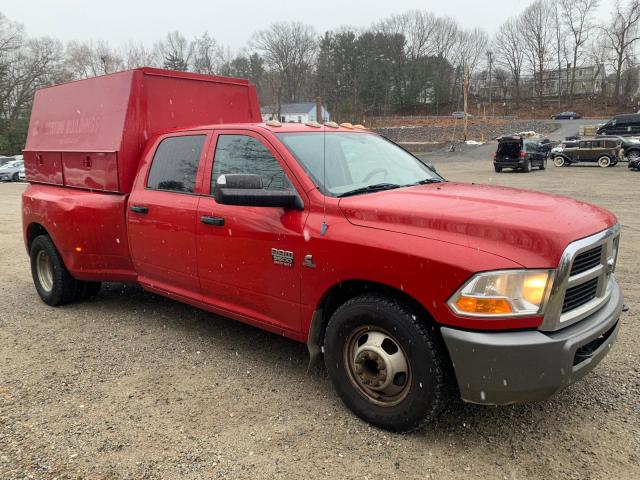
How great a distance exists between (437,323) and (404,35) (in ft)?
305

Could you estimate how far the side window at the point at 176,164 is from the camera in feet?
13.9

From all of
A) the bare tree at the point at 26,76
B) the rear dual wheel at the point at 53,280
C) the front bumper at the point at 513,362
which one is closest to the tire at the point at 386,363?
the front bumper at the point at 513,362

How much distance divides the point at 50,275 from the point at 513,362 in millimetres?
5012

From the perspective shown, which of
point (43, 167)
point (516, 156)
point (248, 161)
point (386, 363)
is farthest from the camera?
point (516, 156)

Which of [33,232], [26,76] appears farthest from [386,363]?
[26,76]

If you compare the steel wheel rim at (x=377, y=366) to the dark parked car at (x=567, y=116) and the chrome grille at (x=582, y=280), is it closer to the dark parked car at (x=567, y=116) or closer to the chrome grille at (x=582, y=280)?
the chrome grille at (x=582, y=280)

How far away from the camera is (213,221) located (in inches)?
153

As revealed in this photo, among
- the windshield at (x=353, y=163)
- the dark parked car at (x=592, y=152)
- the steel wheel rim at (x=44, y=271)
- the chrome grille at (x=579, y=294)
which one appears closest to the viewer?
the chrome grille at (x=579, y=294)

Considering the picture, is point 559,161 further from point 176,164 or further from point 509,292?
point 509,292

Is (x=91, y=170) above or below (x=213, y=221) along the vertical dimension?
above

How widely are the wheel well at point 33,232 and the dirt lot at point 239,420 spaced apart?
1354mm

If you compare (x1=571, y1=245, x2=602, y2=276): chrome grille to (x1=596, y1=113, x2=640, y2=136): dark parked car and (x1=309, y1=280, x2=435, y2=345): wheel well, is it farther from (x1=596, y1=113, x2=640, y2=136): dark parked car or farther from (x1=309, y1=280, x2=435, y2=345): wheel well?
(x1=596, y1=113, x2=640, y2=136): dark parked car

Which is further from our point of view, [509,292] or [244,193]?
[244,193]

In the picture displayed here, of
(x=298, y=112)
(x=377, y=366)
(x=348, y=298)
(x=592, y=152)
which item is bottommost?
(x=377, y=366)
